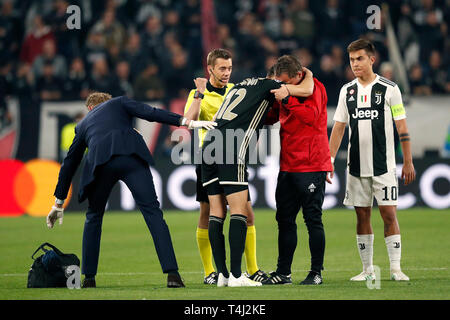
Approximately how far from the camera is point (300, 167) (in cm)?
816

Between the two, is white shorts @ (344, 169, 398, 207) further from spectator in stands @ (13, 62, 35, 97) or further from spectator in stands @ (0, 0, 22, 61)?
spectator in stands @ (0, 0, 22, 61)

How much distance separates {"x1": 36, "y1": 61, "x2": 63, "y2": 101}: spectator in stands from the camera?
18.7 m

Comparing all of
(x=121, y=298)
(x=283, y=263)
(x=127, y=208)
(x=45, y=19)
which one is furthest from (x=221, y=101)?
(x=45, y=19)

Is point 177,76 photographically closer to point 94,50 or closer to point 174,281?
point 94,50

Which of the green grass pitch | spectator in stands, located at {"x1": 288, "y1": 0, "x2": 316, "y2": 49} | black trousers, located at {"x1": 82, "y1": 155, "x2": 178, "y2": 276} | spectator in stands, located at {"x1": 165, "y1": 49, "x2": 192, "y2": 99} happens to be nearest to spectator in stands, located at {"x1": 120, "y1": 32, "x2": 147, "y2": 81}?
spectator in stands, located at {"x1": 165, "y1": 49, "x2": 192, "y2": 99}

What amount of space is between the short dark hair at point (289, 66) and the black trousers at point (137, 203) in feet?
4.73

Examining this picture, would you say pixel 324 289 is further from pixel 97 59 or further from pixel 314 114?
pixel 97 59

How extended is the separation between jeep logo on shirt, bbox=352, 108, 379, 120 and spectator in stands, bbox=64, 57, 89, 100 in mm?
10609

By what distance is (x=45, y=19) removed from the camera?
20.3 m

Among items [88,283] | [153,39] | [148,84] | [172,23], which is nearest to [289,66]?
[88,283]

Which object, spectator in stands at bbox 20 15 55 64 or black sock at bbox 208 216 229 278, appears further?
spectator in stands at bbox 20 15 55 64

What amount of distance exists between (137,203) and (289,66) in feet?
5.84

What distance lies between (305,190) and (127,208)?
9.18 meters

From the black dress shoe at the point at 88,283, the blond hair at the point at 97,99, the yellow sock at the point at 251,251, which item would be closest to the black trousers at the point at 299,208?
the yellow sock at the point at 251,251
